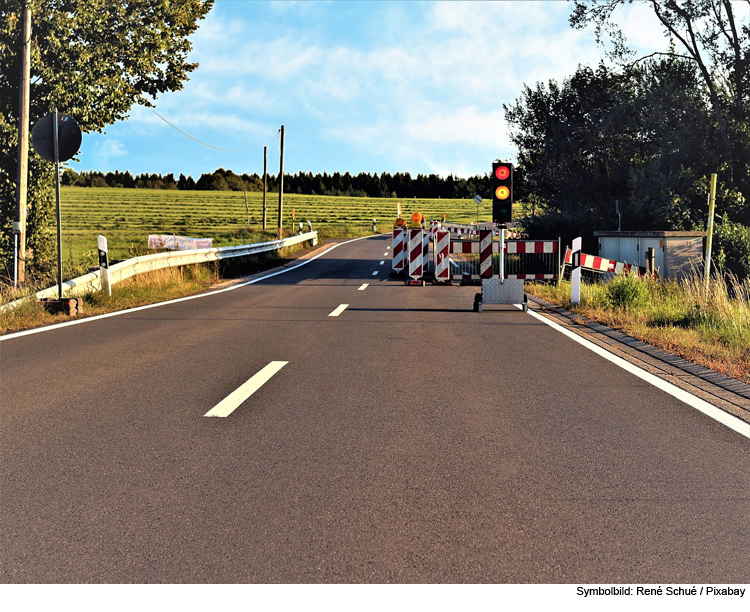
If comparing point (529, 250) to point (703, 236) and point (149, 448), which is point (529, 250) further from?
point (149, 448)

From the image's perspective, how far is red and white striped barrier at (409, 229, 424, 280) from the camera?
19.0 meters

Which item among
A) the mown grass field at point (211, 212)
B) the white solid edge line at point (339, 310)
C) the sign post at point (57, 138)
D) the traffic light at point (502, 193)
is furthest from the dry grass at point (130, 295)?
the mown grass field at point (211, 212)

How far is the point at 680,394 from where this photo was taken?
622cm

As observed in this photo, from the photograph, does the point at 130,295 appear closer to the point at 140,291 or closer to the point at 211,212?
the point at 140,291

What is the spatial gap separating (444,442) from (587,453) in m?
0.91

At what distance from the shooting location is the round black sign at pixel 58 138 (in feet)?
40.3

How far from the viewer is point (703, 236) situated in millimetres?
19141

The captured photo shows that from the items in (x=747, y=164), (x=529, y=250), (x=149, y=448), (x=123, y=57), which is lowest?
(x=149, y=448)

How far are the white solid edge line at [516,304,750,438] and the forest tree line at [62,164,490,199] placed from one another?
5217 inches

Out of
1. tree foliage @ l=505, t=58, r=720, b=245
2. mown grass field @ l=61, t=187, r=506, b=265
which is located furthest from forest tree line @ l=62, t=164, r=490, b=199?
tree foliage @ l=505, t=58, r=720, b=245

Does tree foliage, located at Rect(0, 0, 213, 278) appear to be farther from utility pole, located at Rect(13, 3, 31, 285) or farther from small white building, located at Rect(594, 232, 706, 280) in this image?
small white building, located at Rect(594, 232, 706, 280)

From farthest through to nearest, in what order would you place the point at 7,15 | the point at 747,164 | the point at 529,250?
the point at 747,164 < the point at 7,15 < the point at 529,250

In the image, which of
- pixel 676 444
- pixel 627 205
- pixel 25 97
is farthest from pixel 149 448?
pixel 627 205

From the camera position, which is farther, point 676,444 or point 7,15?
point 7,15
